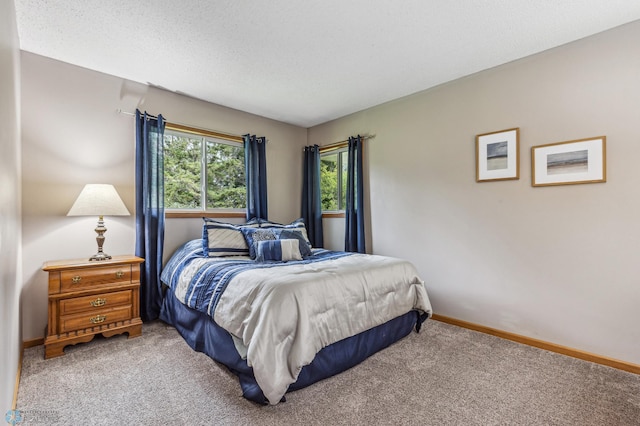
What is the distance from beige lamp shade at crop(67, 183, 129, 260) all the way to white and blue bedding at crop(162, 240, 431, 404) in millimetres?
700

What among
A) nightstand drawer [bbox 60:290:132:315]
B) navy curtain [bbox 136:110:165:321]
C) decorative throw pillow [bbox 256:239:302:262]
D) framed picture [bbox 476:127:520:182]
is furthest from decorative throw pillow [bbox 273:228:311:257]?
framed picture [bbox 476:127:520:182]

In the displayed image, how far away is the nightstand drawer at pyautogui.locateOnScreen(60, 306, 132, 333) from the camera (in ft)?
7.80

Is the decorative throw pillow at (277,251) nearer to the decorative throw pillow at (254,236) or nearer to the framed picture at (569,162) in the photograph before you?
the decorative throw pillow at (254,236)

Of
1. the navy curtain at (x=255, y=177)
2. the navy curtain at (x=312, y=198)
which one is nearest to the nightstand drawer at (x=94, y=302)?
the navy curtain at (x=255, y=177)

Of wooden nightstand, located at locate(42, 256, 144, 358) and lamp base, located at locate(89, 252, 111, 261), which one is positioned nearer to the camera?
wooden nightstand, located at locate(42, 256, 144, 358)

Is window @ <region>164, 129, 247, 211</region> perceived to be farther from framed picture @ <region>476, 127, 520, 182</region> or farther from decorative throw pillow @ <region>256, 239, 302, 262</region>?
framed picture @ <region>476, 127, 520, 182</region>

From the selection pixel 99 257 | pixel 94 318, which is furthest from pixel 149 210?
pixel 94 318

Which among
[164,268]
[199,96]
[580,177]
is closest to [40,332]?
[164,268]

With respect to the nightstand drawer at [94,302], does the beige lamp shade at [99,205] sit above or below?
above

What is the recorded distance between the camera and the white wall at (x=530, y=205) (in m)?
2.22

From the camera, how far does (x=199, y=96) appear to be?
352cm

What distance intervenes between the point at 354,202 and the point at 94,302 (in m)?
2.89

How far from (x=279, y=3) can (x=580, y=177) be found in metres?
2.62

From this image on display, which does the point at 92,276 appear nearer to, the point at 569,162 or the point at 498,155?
the point at 498,155
